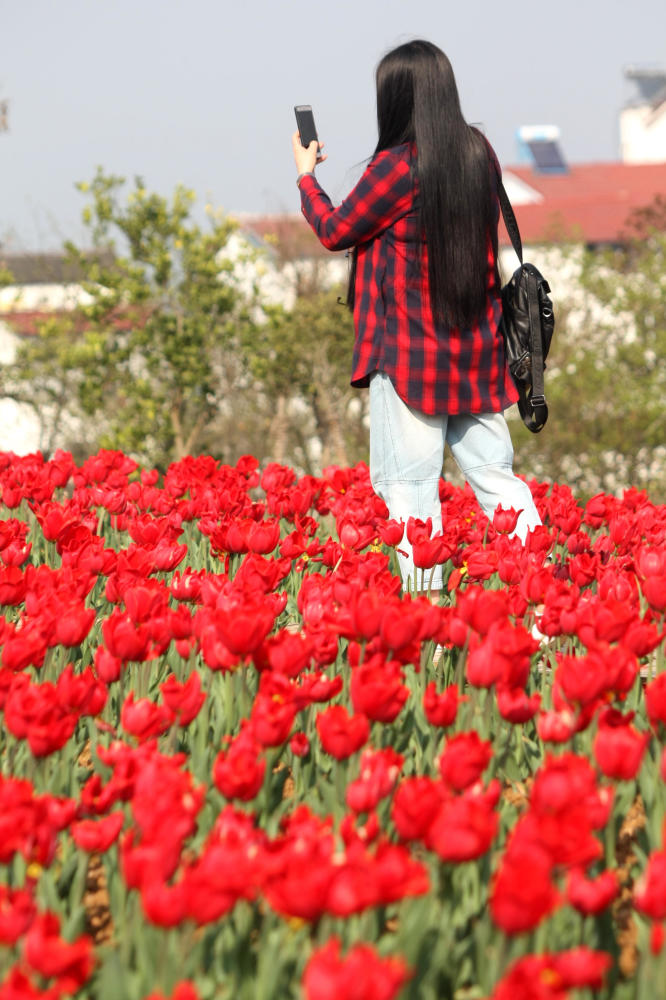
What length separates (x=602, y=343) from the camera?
12.0m

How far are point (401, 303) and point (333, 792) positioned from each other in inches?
81.8

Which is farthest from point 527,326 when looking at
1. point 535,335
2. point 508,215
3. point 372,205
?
point 372,205

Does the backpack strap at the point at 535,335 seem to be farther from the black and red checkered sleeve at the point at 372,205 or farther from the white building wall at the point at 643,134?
the white building wall at the point at 643,134

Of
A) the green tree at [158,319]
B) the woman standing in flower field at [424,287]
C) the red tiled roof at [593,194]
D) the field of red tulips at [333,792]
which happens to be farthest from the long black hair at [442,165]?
the red tiled roof at [593,194]

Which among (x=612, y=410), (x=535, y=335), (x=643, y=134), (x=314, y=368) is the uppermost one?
(x=535, y=335)

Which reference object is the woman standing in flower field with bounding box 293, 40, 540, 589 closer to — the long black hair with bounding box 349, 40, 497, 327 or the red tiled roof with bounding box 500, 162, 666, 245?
the long black hair with bounding box 349, 40, 497, 327

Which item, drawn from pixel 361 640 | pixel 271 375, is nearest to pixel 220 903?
pixel 361 640

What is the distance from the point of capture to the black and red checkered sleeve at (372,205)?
3.61 metres

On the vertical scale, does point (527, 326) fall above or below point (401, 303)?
below

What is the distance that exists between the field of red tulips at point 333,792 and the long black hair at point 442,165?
2.71 feet

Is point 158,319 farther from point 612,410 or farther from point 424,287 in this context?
point 424,287

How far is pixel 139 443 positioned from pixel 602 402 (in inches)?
170

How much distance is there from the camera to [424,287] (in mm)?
3727

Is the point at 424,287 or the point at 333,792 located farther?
the point at 424,287
